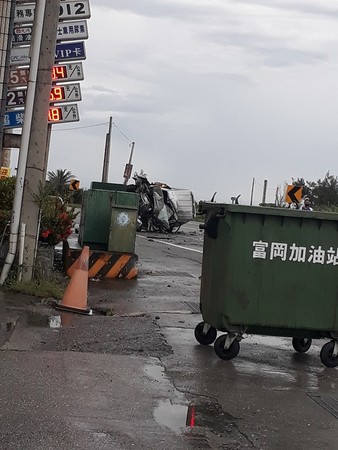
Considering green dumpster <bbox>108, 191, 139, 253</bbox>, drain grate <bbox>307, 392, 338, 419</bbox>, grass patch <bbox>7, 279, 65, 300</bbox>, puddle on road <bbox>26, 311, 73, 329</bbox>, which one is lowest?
drain grate <bbox>307, 392, 338, 419</bbox>

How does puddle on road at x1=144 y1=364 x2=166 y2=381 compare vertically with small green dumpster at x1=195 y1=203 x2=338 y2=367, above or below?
below

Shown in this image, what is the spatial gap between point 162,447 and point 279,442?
3.05 ft

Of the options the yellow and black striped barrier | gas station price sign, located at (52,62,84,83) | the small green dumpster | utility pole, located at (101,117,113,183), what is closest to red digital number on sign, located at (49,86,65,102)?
gas station price sign, located at (52,62,84,83)

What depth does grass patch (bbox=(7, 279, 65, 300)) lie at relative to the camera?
11.2 meters

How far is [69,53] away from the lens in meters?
17.3

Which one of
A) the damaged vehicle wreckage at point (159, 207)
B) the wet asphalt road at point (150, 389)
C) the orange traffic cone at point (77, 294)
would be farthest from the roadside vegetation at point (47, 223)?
the damaged vehicle wreckage at point (159, 207)

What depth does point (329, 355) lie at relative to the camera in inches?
350

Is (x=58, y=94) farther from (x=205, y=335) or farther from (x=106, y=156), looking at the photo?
(x=106, y=156)

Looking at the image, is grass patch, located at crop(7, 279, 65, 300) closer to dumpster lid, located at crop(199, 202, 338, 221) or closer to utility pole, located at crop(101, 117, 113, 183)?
dumpster lid, located at crop(199, 202, 338, 221)

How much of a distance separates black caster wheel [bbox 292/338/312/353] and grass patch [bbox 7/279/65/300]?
335cm

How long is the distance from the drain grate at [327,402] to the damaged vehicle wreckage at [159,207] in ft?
75.5

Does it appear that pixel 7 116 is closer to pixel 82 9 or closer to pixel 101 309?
pixel 82 9

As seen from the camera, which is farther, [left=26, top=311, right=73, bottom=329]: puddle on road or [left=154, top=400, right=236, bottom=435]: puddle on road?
[left=26, top=311, right=73, bottom=329]: puddle on road

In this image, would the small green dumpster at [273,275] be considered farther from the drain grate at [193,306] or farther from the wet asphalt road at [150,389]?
the drain grate at [193,306]
